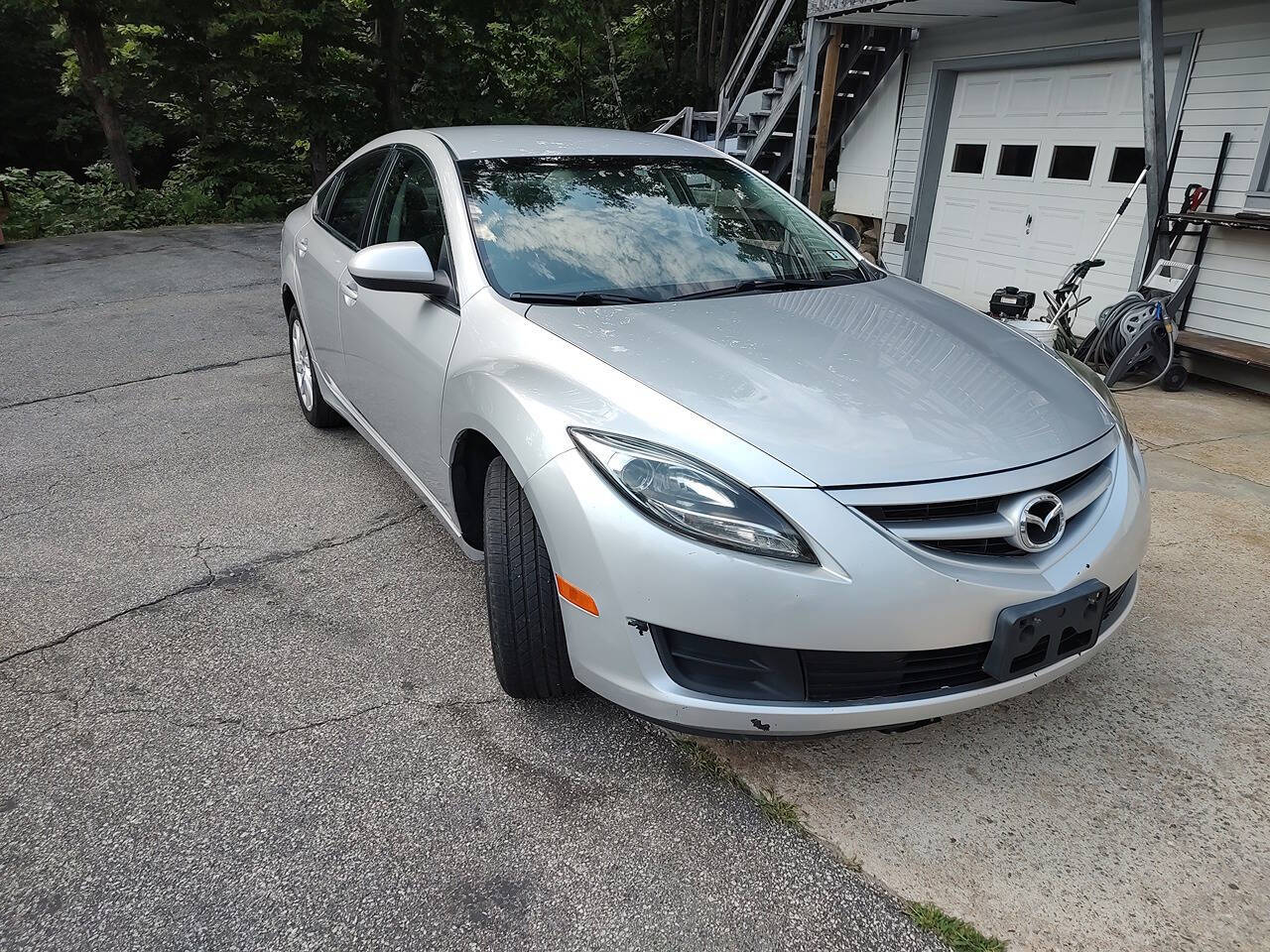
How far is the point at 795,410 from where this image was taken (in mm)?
1986

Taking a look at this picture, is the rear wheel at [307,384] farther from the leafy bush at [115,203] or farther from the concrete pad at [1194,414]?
the leafy bush at [115,203]

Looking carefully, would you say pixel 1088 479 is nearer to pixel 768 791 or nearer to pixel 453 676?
pixel 768 791

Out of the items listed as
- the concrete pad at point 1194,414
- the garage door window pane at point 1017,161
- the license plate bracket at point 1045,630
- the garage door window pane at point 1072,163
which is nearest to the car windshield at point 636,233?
the license plate bracket at point 1045,630

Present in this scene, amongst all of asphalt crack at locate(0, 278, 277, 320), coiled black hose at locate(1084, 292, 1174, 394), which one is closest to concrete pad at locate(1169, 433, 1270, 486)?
coiled black hose at locate(1084, 292, 1174, 394)

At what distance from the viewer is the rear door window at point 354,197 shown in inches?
143

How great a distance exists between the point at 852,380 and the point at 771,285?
2.54 feet

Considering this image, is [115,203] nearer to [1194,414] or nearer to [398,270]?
[398,270]

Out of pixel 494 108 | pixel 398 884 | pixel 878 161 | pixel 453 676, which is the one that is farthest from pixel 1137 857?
pixel 494 108

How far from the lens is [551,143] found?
3256mm

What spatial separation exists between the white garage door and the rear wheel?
5812 mm

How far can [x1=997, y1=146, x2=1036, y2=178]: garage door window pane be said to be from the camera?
7348mm

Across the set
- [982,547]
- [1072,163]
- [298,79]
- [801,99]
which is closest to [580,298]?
[982,547]

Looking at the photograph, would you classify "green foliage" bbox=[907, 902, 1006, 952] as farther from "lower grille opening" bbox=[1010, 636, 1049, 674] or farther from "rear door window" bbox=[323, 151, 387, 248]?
"rear door window" bbox=[323, 151, 387, 248]

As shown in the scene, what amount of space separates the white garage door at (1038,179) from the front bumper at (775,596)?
584cm
